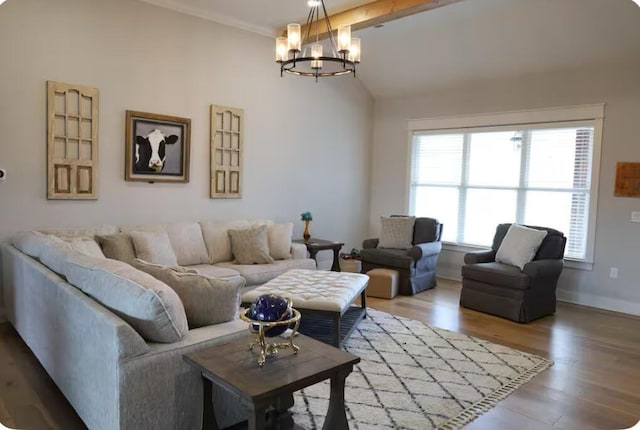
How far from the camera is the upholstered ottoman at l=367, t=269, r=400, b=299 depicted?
532 cm

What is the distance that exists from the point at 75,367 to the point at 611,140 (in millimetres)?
5445

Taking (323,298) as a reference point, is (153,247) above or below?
above

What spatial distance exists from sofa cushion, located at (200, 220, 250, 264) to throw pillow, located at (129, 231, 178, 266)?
55 centimetres

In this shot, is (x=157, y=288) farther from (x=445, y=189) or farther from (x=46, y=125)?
(x=445, y=189)

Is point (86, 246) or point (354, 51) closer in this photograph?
point (354, 51)

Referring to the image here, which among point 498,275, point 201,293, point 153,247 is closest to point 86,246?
point 153,247

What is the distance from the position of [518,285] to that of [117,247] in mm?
3782

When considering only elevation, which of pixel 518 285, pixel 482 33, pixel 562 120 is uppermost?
pixel 482 33

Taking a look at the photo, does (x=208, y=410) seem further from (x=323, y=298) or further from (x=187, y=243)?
(x=187, y=243)

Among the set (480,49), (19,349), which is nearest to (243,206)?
(19,349)

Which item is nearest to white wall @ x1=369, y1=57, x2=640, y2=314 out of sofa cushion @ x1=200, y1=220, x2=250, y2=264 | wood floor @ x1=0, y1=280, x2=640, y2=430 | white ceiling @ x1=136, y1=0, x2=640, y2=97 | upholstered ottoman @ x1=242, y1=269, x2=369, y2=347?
white ceiling @ x1=136, y1=0, x2=640, y2=97

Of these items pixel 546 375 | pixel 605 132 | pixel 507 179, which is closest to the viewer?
pixel 546 375

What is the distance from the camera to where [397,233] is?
604cm

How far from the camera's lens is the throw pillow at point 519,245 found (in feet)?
16.0
